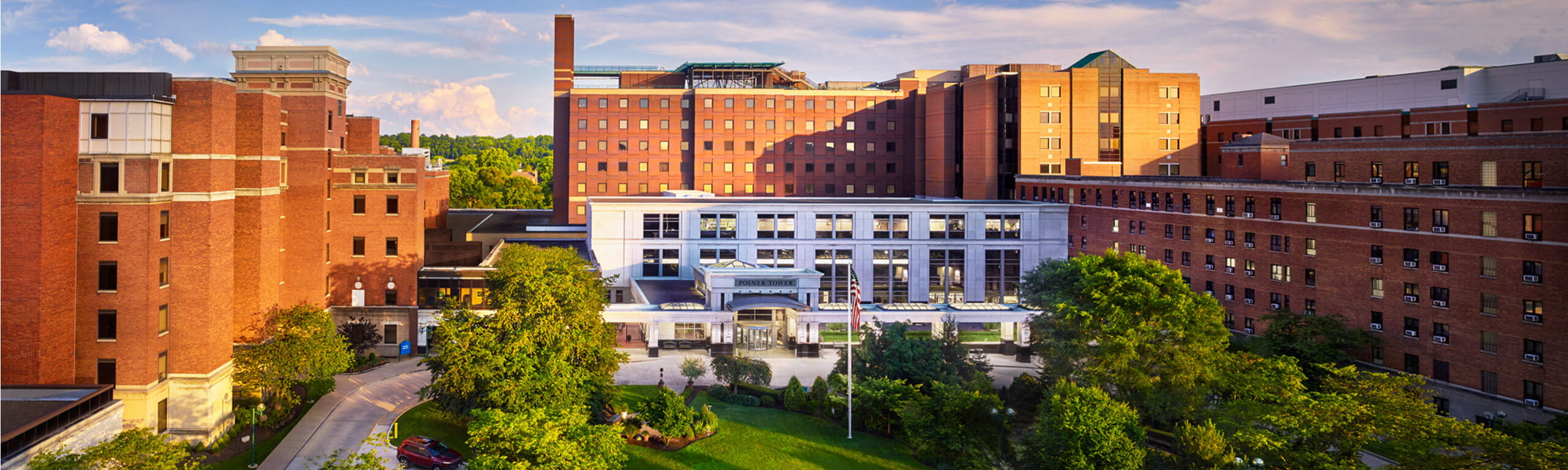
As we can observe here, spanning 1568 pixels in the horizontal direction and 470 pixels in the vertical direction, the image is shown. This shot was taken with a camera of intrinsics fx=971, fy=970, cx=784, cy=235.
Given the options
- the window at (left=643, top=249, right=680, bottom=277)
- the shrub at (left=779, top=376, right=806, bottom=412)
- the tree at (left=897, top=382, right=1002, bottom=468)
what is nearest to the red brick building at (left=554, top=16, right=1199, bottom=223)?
the window at (left=643, top=249, right=680, bottom=277)

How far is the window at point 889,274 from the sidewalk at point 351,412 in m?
37.2

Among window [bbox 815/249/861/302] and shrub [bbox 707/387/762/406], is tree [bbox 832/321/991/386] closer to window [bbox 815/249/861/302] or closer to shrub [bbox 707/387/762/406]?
shrub [bbox 707/387/762/406]

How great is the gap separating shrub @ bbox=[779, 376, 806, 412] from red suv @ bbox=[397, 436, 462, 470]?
53.7 ft

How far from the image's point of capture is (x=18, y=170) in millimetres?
38062

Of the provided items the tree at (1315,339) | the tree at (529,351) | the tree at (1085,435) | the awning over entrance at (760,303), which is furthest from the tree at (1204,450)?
the awning over entrance at (760,303)

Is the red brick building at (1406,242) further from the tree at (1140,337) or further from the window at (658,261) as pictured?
the window at (658,261)

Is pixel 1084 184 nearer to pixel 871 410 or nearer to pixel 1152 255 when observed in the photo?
pixel 1152 255

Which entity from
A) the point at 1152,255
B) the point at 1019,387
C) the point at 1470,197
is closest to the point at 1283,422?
the point at 1019,387

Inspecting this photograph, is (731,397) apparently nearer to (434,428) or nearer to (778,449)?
(778,449)

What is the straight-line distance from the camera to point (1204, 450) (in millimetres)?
35344

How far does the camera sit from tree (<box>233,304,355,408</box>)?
157 ft

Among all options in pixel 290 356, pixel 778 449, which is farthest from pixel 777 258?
pixel 290 356

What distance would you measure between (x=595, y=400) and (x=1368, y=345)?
43546 millimetres

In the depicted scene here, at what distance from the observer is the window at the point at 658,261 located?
7825 cm
